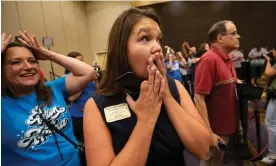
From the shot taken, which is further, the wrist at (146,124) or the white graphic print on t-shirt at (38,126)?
the white graphic print on t-shirt at (38,126)

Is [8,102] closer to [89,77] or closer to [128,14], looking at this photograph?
[89,77]

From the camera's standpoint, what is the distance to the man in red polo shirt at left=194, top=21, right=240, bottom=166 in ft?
6.61

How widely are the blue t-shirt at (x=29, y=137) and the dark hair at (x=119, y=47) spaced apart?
62cm

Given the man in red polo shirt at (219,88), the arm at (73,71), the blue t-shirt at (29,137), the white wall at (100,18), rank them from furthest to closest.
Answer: the white wall at (100,18)
the man in red polo shirt at (219,88)
the arm at (73,71)
the blue t-shirt at (29,137)

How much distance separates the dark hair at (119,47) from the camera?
0.94m

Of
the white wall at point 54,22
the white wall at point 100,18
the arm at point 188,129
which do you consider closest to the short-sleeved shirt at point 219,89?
the arm at point 188,129

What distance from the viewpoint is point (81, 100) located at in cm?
268

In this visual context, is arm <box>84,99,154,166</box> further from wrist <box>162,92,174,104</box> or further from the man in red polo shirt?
the man in red polo shirt

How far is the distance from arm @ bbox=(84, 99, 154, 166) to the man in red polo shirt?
131 cm

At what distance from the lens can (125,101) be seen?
3.13 ft

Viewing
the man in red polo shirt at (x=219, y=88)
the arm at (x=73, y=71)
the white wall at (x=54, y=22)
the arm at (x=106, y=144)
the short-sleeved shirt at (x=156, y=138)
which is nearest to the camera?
the arm at (x=106, y=144)

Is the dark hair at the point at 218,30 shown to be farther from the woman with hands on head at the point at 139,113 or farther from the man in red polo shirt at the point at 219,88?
the woman with hands on head at the point at 139,113

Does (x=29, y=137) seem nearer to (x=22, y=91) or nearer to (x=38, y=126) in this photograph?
(x=38, y=126)

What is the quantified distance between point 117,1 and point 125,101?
29.2 feet
